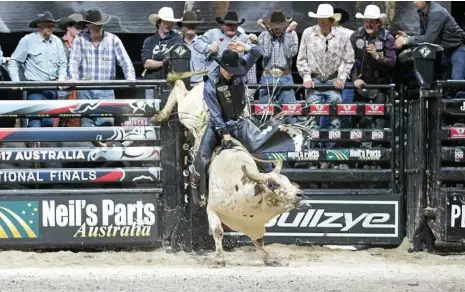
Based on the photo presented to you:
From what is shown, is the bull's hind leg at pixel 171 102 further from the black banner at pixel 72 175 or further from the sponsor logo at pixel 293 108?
the sponsor logo at pixel 293 108

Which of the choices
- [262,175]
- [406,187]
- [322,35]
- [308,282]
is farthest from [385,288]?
[322,35]

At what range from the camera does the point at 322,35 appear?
31.7 feet

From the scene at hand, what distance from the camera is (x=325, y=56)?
965 cm

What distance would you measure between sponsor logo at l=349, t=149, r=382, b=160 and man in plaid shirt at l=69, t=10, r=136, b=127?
2.68 metres

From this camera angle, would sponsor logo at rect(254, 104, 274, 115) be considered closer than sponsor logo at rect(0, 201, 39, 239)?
No

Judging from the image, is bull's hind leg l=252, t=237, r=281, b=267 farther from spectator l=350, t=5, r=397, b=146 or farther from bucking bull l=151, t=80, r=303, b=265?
spectator l=350, t=5, r=397, b=146

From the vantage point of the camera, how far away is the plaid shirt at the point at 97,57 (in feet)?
31.7

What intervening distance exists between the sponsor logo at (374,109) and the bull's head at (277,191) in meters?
1.80

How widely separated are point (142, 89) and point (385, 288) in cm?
380

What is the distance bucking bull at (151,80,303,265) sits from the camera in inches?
311

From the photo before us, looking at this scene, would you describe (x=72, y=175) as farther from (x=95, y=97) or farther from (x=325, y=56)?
(x=325, y=56)

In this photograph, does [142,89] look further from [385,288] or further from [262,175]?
[385,288]

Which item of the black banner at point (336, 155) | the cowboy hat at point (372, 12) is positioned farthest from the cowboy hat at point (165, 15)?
the cowboy hat at point (372, 12)

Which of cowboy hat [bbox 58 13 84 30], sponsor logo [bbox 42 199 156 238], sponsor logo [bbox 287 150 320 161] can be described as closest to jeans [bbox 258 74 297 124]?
sponsor logo [bbox 287 150 320 161]
